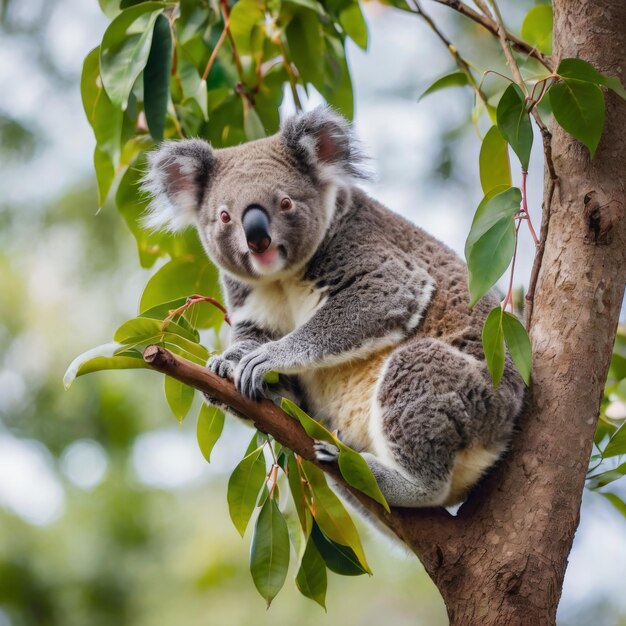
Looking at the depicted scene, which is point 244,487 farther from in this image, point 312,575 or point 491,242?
point 491,242

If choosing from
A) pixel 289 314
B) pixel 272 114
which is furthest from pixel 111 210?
pixel 289 314

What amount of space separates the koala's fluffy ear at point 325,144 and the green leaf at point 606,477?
130cm

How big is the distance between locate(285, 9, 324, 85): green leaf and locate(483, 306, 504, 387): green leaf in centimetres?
146

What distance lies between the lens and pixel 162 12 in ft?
8.79

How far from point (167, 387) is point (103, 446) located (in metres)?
5.17

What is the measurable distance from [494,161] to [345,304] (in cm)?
66

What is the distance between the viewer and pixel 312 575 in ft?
8.08

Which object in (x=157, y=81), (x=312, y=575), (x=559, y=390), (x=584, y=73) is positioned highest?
(x=157, y=81)

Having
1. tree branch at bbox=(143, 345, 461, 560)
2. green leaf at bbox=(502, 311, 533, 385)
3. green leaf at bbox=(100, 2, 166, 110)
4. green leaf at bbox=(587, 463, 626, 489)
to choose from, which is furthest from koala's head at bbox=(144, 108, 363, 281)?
green leaf at bbox=(587, 463, 626, 489)

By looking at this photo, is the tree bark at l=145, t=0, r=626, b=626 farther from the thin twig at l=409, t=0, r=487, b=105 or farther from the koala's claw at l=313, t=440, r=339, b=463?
the thin twig at l=409, t=0, r=487, b=105

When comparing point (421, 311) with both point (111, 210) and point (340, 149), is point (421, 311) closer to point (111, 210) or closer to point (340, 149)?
point (340, 149)

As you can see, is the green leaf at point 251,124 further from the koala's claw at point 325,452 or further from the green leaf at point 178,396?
the koala's claw at point 325,452

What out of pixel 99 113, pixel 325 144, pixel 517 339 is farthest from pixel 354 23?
pixel 517 339

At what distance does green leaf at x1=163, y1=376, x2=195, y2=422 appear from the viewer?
2.51 meters
